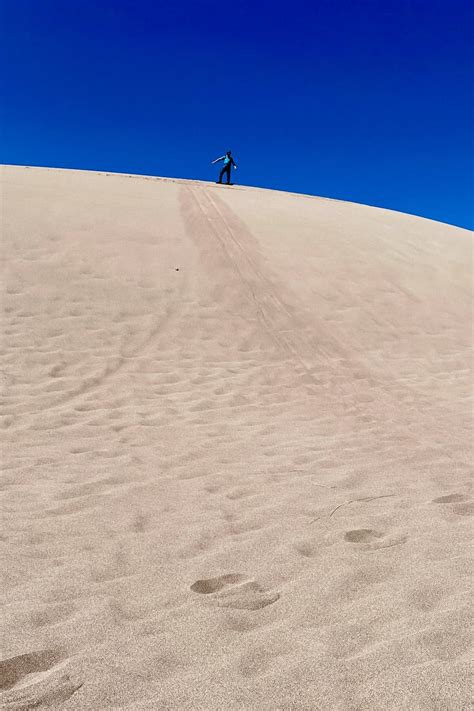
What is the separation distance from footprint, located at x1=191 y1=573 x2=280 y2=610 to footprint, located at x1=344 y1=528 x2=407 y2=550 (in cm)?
68

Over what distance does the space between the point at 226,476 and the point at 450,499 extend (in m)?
1.51

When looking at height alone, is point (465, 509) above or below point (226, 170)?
below

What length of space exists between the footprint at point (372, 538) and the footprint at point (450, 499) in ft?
2.06

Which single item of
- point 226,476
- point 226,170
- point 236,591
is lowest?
point 236,591

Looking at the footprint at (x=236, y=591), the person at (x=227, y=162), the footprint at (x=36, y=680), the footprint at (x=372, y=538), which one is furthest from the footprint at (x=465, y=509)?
the person at (x=227, y=162)

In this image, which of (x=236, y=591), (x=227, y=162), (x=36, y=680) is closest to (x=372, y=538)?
(x=236, y=591)

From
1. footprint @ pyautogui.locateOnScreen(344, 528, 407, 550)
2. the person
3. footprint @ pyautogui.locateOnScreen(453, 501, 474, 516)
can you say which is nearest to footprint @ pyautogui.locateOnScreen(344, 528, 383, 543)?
footprint @ pyautogui.locateOnScreen(344, 528, 407, 550)

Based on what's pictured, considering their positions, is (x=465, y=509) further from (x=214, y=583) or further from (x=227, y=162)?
(x=227, y=162)

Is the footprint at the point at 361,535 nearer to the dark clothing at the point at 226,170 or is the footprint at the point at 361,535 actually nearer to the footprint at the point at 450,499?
the footprint at the point at 450,499

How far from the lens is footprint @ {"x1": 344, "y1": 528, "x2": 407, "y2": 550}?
2753 mm

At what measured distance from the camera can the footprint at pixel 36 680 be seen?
1663 mm

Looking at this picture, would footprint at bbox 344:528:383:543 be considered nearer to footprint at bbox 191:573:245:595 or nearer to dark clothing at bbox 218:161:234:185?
footprint at bbox 191:573:245:595

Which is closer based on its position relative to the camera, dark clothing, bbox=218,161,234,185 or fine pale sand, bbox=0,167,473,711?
fine pale sand, bbox=0,167,473,711

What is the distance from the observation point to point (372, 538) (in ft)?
Answer: 9.32
